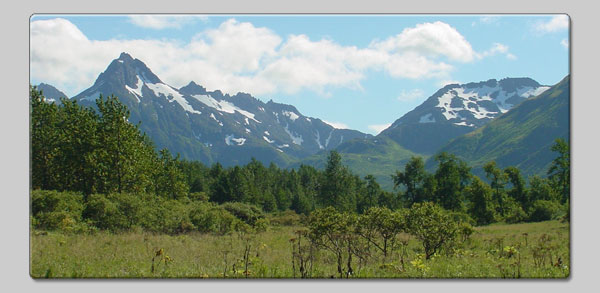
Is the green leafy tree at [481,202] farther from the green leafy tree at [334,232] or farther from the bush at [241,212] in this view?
the green leafy tree at [334,232]

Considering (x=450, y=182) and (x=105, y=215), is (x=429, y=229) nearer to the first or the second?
(x=105, y=215)

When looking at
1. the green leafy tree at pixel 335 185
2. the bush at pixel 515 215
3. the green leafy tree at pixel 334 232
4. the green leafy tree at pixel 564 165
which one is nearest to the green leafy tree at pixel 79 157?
the green leafy tree at pixel 334 232

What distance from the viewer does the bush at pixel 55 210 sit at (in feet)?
61.0

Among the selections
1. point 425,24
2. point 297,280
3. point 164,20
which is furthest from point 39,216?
point 425,24

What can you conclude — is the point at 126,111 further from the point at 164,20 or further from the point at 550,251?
the point at 550,251

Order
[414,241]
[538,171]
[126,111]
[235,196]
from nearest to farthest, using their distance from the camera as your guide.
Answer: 1. [414,241]
2. [126,111]
3. [235,196]
4. [538,171]

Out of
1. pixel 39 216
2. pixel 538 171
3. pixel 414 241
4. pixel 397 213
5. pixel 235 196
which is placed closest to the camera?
pixel 397 213

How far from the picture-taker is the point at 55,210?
19.9 m

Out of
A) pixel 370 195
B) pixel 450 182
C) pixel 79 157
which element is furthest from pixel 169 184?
pixel 370 195

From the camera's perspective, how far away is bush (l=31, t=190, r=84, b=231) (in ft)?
61.0

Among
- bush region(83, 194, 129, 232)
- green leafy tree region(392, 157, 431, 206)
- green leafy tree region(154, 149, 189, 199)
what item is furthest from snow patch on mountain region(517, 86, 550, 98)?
green leafy tree region(154, 149, 189, 199)

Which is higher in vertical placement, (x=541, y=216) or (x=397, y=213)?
(x=397, y=213)

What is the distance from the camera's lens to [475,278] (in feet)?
37.7

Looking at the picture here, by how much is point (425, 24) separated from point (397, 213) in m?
5.53
